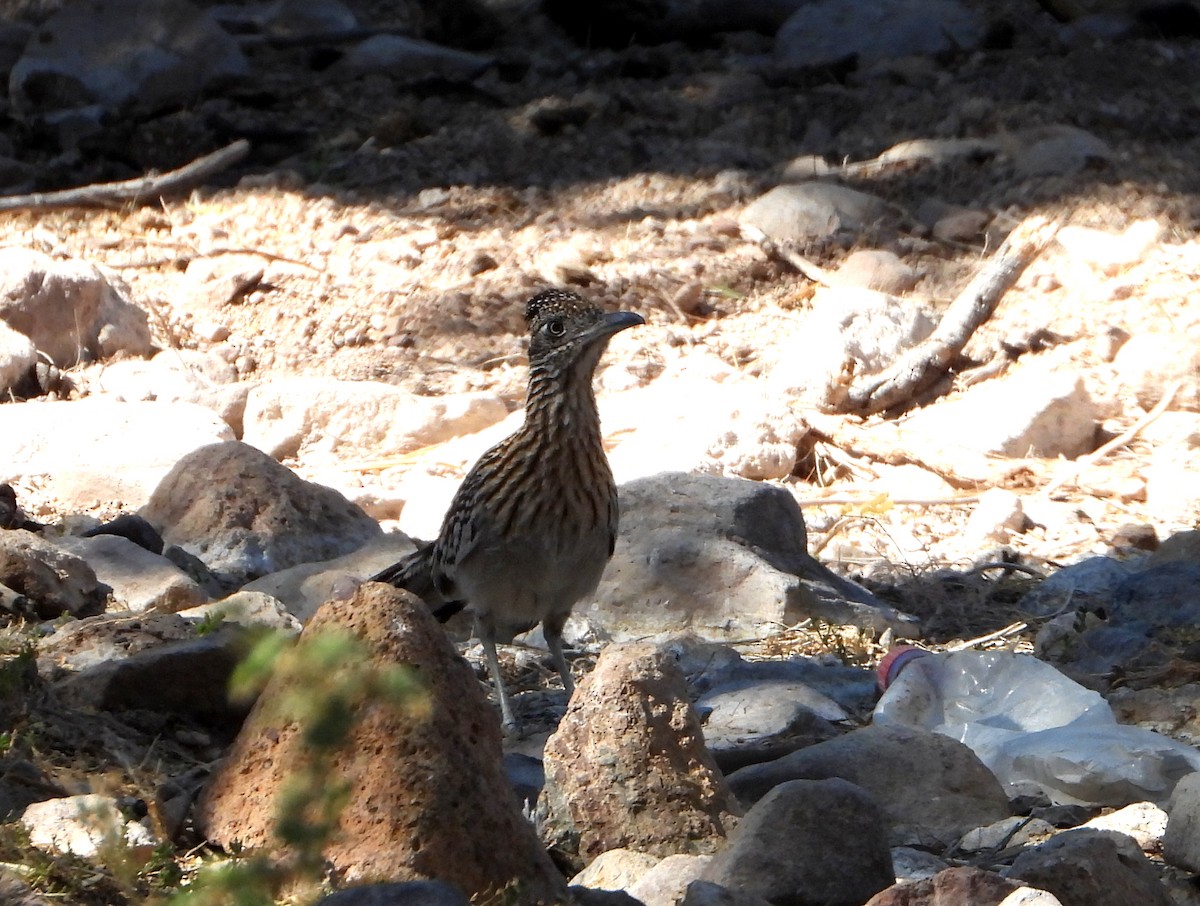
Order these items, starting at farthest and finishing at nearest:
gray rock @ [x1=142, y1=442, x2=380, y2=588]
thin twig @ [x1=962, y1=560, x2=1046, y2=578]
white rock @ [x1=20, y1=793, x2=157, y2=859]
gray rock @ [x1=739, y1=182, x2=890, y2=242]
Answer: gray rock @ [x1=739, y1=182, x2=890, y2=242] → thin twig @ [x1=962, y1=560, x2=1046, y2=578] → gray rock @ [x1=142, y1=442, x2=380, y2=588] → white rock @ [x1=20, y1=793, x2=157, y2=859]

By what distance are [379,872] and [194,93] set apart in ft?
37.1

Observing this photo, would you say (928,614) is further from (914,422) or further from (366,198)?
(366,198)

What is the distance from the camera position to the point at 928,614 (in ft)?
24.3

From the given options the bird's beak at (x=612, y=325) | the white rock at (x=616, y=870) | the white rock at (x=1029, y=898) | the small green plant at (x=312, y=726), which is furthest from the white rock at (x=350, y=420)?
the small green plant at (x=312, y=726)

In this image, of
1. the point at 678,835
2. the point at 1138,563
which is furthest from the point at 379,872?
the point at 1138,563

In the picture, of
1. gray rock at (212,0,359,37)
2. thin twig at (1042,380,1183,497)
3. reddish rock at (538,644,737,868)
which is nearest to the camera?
reddish rock at (538,644,737,868)

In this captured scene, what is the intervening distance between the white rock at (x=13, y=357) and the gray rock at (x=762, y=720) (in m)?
5.45

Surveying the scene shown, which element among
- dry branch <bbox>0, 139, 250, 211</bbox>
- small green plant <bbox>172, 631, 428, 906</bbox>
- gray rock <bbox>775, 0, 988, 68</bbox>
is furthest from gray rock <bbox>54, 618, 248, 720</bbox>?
gray rock <bbox>775, 0, 988, 68</bbox>

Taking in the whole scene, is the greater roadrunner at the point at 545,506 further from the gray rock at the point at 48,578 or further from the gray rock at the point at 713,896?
the gray rock at the point at 713,896

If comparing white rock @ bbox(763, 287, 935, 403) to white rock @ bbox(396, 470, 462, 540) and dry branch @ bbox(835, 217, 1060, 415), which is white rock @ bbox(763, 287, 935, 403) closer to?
dry branch @ bbox(835, 217, 1060, 415)

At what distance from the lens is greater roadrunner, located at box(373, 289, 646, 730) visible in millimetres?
5859

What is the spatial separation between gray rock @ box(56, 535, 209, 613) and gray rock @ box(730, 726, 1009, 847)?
2519 millimetres

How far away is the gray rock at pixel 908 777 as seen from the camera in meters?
4.45

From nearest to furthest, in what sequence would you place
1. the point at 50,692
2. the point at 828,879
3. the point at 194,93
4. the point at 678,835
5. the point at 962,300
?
the point at 828,879 → the point at 678,835 → the point at 50,692 → the point at 962,300 → the point at 194,93
